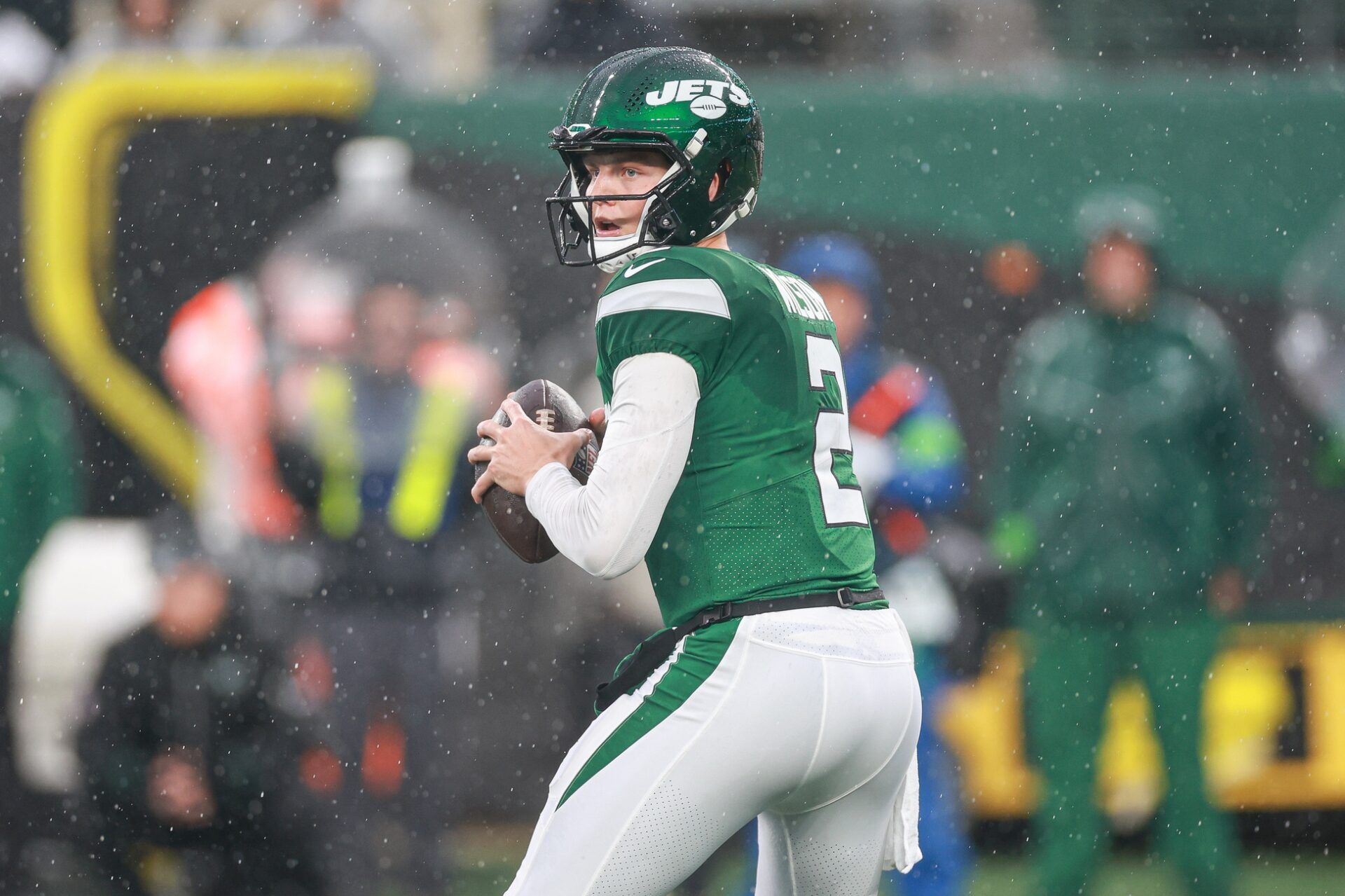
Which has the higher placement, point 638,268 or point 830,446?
point 638,268

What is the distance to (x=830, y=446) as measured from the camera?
2.53 meters

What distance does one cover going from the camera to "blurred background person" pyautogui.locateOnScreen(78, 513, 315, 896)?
527 centimetres

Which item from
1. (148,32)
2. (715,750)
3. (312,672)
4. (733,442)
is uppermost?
(148,32)

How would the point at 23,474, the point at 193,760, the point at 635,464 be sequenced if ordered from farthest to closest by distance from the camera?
the point at 23,474, the point at 193,760, the point at 635,464

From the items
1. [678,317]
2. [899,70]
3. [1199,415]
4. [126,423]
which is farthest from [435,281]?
[678,317]

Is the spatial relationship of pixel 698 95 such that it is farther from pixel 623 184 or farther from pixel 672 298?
pixel 672 298

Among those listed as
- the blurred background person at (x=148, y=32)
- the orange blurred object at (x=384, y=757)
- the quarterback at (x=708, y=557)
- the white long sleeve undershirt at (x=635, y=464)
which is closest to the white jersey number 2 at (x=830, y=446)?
the quarterback at (x=708, y=557)

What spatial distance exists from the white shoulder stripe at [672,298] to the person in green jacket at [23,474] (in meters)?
3.69

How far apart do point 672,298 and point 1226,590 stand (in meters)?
3.60

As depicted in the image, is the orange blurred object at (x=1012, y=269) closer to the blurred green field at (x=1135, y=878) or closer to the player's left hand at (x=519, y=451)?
the blurred green field at (x=1135, y=878)

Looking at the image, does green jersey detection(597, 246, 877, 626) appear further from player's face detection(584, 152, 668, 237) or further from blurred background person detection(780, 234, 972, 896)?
blurred background person detection(780, 234, 972, 896)

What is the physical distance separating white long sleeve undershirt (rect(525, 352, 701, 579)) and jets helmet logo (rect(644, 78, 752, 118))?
477 mm

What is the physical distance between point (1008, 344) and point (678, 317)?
3.58 m

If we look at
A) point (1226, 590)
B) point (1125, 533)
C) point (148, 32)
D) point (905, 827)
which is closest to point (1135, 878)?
point (1226, 590)
